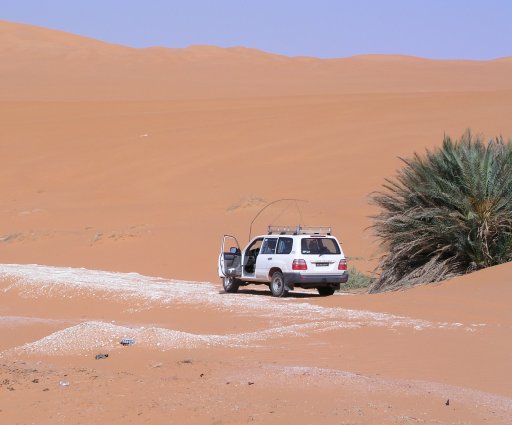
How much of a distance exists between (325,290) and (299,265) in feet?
3.97

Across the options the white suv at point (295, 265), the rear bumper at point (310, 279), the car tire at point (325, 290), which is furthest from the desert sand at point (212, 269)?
the rear bumper at point (310, 279)

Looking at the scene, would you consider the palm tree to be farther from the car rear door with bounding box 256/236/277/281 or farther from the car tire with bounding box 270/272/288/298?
the car rear door with bounding box 256/236/277/281

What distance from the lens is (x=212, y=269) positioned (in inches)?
1027

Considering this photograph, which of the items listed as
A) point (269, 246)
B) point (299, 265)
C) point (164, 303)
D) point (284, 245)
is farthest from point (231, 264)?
point (164, 303)

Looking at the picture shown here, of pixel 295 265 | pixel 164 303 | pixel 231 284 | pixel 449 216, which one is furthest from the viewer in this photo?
pixel 231 284

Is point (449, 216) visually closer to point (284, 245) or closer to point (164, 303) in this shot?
point (284, 245)

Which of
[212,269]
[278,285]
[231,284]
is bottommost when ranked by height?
[212,269]

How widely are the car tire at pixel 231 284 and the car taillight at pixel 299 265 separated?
1.98m

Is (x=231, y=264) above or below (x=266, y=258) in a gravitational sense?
below

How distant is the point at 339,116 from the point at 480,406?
4136 cm

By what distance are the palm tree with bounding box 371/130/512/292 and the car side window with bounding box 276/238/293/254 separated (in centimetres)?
174

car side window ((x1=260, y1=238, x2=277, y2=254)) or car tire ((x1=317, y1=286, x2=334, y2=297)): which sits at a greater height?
Answer: car side window ((x1=260, y1=238, x2=277, y2=254))

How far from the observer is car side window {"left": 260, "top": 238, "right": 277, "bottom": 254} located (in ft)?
63.7

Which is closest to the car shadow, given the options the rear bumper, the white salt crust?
the rear bumper
